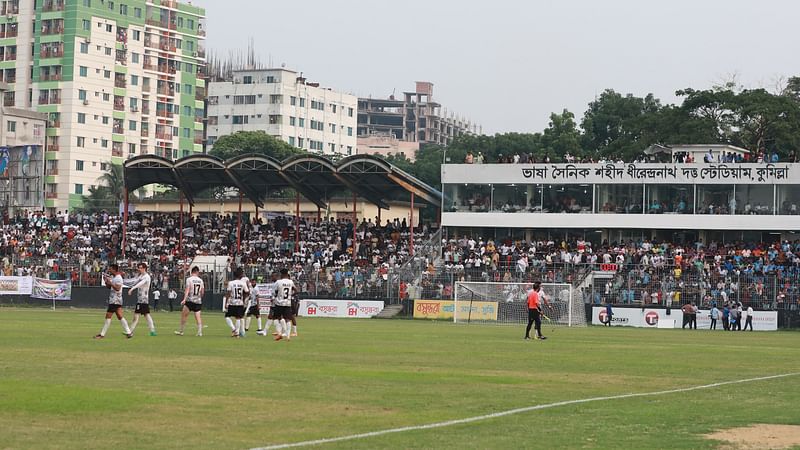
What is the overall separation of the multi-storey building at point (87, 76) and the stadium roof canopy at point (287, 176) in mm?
66703

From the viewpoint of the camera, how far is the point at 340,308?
69.3m

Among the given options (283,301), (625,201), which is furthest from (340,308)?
(283,301)

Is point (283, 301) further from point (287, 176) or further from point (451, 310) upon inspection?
point (287, 176)


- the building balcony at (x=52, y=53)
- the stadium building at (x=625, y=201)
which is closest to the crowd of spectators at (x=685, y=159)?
the stadium building at (x=625, y=201)

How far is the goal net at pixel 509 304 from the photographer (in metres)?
62.4

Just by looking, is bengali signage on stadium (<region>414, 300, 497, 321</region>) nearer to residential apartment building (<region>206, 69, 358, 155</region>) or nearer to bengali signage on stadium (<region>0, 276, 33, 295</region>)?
bengali signage on stadium (<region>0, 276, 33, 295</region>)

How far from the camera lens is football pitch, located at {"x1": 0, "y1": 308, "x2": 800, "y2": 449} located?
49.2ft

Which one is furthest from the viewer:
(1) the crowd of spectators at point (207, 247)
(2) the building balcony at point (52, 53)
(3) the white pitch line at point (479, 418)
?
(2) the building balcony at point (52, 53)

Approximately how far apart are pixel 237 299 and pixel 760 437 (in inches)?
895

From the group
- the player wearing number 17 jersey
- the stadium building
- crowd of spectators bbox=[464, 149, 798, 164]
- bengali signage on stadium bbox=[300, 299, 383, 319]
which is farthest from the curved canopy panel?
the player wearing number 17 jersey

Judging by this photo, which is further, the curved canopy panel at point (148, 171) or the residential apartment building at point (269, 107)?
the residential apartment building at point (269, 107)

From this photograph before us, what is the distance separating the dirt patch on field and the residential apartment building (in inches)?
6532

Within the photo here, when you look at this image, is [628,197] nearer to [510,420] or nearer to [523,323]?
[523,323]

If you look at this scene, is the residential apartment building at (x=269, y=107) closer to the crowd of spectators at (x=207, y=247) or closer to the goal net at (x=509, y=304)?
the crowd of spectators at (x=207, y=247)
